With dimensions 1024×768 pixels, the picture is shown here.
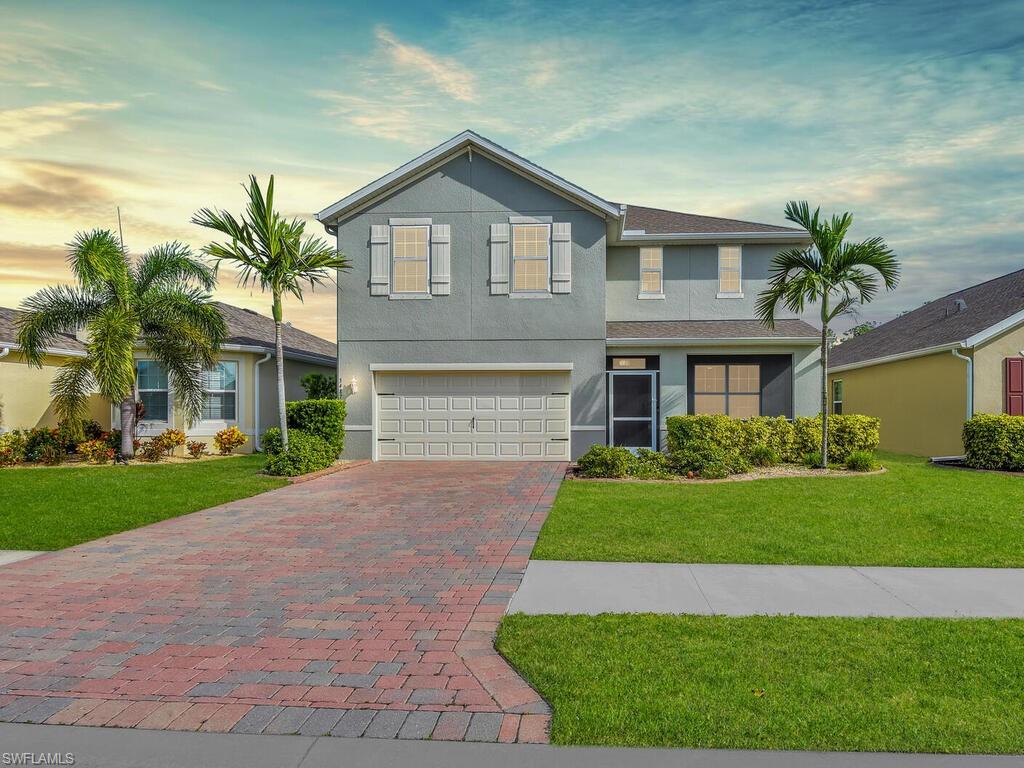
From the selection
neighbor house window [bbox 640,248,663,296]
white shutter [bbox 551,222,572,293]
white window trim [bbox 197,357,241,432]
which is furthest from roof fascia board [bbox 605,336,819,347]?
white window trim [bbox 197,357,241,432]

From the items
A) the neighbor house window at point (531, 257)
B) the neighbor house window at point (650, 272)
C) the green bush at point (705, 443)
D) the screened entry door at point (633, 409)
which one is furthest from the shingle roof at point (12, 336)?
the green bush at point (705, 443)

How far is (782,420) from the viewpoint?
51.9 feet

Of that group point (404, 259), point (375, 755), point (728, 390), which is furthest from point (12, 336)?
point (375, 755)

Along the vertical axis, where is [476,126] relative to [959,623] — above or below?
above

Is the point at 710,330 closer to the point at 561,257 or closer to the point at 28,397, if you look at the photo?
the point at 561,257

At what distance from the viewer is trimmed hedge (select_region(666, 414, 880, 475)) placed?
14164 millimetres

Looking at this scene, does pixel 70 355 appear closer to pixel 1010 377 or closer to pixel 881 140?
pixel 881 140

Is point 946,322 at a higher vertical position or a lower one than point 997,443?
higher

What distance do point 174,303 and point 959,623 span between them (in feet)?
58.3

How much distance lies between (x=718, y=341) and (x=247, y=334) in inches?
567

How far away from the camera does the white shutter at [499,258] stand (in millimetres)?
17375

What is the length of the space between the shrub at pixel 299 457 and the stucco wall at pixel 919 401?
53.5 ft

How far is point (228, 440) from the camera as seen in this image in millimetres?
19781

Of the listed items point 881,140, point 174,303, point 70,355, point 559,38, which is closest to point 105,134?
point 174,303
